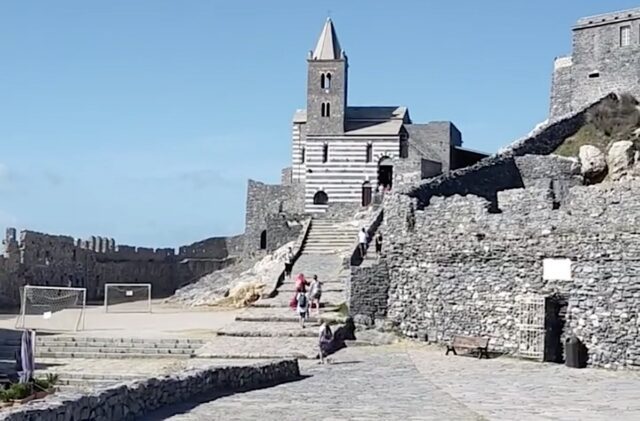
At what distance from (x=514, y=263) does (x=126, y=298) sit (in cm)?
2352

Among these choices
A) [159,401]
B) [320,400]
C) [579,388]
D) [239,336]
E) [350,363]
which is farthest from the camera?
[239,336]

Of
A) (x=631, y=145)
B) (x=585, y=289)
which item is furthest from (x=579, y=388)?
(x=631, y=145)

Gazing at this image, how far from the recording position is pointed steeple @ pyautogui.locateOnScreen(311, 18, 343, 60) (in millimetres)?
58562

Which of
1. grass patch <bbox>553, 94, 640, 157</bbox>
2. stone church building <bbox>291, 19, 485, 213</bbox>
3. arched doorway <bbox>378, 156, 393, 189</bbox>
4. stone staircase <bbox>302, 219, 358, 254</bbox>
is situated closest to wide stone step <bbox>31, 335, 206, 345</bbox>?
stone staircase <bbox>302, 219, 358, 254</bbox>

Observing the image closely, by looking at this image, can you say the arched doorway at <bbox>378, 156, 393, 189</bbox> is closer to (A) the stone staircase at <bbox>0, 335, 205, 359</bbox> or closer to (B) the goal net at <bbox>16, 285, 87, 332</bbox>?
(B) the goal net at <bbox>16, 285, 87, 332</bbox>

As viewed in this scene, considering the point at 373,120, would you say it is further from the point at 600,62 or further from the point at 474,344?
the point at 474,344

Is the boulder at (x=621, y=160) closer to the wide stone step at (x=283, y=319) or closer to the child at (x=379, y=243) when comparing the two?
the child at (x=379, y=243)

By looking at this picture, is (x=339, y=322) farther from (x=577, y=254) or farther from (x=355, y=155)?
(x=355, y=155)

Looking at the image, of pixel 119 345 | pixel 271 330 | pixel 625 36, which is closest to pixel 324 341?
pixel 271 330

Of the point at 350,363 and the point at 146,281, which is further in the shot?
the point at 146,281

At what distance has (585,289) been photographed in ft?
79.6

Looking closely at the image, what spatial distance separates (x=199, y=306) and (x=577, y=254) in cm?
1853

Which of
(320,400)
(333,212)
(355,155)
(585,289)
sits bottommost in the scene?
(320,400)

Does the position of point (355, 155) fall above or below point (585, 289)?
above
